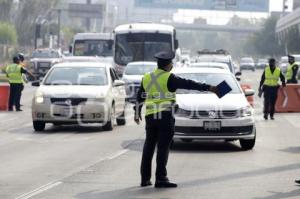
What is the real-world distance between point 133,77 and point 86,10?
99.5m

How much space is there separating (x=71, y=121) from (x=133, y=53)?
21477mm

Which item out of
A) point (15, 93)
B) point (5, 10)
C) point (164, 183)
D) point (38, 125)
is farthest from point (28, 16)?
point (164, 183)

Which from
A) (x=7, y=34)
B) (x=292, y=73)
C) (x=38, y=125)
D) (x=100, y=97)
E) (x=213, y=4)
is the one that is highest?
(x=213, y=4)

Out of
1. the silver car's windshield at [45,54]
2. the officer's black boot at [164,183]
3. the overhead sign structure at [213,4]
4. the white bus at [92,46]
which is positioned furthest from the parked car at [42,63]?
the overhead sign structure at [213,4]

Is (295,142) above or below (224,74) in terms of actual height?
below

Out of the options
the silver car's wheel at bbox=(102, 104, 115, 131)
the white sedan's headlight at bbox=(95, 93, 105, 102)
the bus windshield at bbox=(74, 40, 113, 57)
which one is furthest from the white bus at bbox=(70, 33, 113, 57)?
the white sedan's headlight at bbox=(95, 93, 105, 102)

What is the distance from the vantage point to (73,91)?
2150 centimetres

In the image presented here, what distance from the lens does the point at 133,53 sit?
42.8 meters

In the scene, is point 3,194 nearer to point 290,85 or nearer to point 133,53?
point 290,85

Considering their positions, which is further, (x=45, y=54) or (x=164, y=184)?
(x=45, y=54)

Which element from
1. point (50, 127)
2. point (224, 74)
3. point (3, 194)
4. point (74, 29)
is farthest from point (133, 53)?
point (74, 29)

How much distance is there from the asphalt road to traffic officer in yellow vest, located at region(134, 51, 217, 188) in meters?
0.34

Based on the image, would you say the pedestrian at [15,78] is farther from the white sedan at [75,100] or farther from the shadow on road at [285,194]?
the shadow on road at [285,194]

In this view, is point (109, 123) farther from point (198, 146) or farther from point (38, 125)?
point (198, 146)
